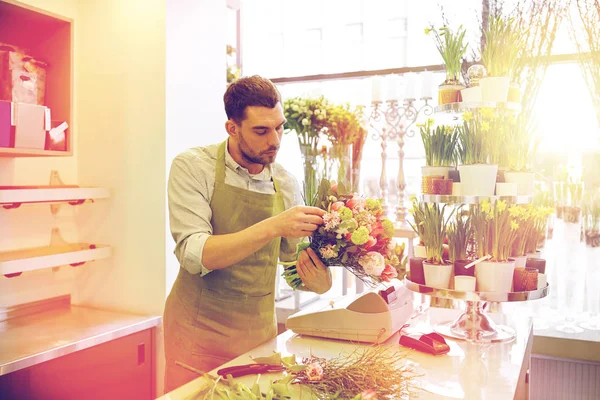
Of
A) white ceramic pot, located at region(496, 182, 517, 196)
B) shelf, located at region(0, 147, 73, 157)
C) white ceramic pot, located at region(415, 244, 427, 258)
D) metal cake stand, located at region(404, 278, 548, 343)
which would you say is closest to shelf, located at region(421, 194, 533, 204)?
white ceramic pot, located at region(496, 182, 517, 196)

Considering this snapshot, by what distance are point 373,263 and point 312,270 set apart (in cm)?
24

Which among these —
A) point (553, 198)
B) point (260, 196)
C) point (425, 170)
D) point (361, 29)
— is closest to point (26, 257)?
point (260, 196)

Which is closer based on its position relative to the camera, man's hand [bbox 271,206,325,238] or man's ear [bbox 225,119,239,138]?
man's hand [bbox 271,206,325,238]

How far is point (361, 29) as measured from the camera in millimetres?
10609

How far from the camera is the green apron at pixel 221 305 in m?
1.94

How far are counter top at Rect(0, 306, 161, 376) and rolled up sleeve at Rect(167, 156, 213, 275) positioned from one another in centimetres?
77

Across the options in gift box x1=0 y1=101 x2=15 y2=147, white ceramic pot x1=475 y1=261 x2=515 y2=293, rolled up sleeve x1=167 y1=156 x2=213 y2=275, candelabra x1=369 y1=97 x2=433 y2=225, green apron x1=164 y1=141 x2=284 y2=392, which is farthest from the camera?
candelabra x1=369 y1=97 x2=433 y2=225

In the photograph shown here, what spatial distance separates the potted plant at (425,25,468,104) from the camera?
6.70ft

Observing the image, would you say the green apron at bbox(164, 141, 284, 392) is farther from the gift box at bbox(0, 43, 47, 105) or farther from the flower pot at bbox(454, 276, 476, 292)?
the gift box at bbox(0, 43, 47, 105)

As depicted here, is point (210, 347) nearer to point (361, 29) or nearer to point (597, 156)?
point (597, 156)

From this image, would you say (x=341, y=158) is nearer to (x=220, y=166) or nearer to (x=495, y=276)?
(x=220, y=166)

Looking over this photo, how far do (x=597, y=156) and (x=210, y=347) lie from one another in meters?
2.25

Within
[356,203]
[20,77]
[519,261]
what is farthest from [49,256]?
[519,261]

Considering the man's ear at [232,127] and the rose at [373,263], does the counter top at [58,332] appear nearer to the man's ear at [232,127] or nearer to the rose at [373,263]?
the man's ear at [232,127]
